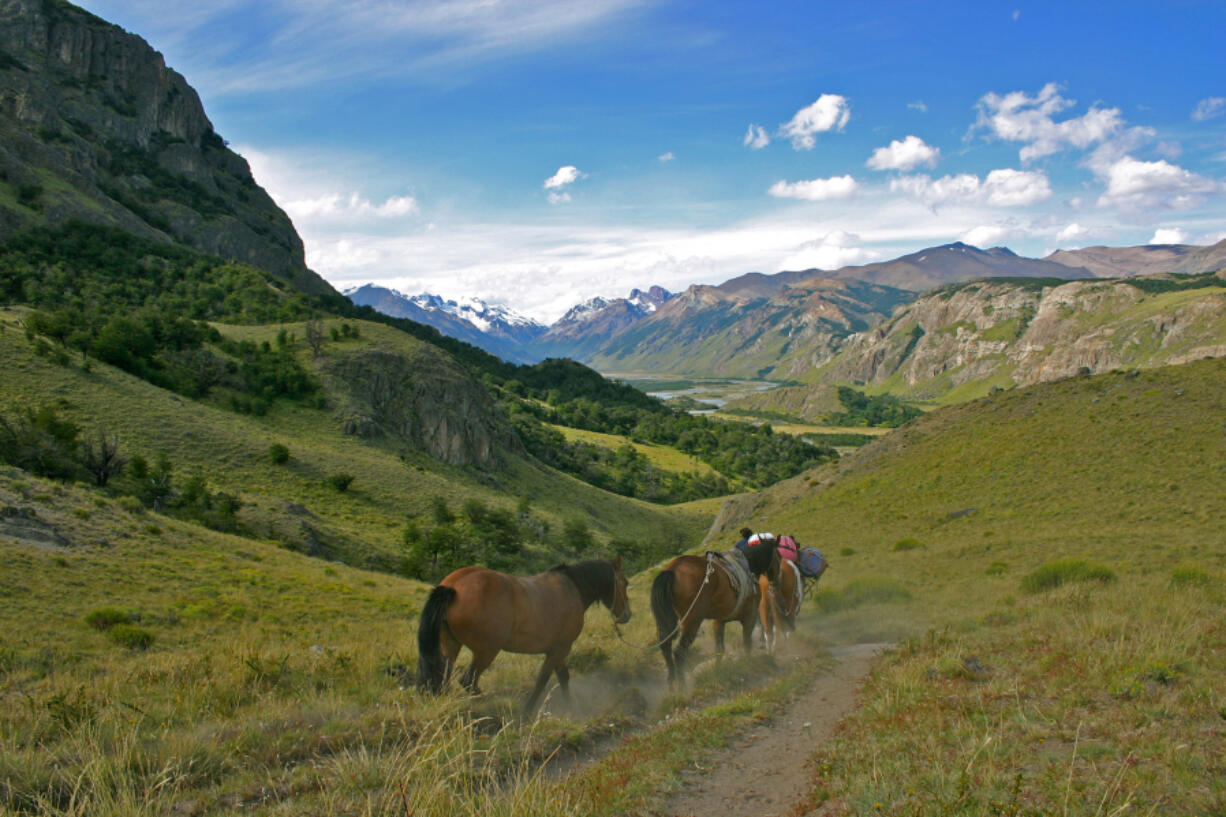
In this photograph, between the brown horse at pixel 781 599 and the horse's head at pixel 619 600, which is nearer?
the horse's head at pixel 619 600

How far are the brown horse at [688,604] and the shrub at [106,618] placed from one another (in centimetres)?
1190

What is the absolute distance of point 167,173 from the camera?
12612cm

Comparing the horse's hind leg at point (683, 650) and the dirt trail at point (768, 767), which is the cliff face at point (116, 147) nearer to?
the horse's hind leg at point (683, 650)

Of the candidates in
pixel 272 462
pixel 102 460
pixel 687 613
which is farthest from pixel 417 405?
pixel 687 613

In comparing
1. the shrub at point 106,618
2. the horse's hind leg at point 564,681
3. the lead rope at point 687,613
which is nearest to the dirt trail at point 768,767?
the lead rope at point 687,613

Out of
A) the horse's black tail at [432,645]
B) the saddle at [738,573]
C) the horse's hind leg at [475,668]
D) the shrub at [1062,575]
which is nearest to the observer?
the horse's black tail at [432,645]

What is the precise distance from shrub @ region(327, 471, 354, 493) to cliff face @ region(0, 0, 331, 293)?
7515cm

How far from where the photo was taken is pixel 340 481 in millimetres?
44562

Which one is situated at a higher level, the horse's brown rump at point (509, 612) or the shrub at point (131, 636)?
the horse's brown rump at point (509, 612)

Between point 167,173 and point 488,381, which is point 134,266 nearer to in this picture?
point 167,173

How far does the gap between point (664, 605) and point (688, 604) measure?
564 millimetres

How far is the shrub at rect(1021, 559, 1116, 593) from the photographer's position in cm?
1619

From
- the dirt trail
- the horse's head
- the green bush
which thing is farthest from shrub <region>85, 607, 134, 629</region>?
the green bush

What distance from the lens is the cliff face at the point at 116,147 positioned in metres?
94.8
